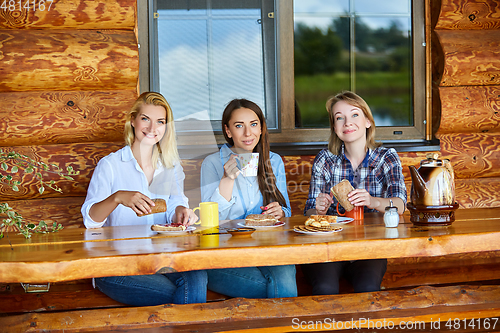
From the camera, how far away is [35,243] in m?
1.81

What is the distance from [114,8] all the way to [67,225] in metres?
1.47

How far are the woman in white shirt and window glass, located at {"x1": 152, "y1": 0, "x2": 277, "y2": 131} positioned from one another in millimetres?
728

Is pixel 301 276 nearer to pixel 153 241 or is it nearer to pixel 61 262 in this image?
pixel 153 241

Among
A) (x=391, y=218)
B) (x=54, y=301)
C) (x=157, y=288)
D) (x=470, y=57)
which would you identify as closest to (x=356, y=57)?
(x=470, y=57)

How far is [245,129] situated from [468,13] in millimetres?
2016

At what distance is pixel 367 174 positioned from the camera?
8.63ft

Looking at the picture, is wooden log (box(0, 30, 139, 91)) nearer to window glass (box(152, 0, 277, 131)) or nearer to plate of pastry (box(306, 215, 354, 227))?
window glass (box(152, 0, 277, 131))

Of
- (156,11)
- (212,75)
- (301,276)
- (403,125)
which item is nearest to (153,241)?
(301,276)

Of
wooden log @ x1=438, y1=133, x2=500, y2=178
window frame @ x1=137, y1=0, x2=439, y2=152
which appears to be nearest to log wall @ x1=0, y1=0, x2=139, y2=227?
window frame @ x1=137, y1=0, x2=439, y2=152

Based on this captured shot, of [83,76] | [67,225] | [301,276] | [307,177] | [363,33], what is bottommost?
[301,276]

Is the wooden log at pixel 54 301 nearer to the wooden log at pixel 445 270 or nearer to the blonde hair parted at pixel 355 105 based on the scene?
the blonde hair parted at pixel 355 105

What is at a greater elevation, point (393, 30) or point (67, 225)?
point (393, 30)

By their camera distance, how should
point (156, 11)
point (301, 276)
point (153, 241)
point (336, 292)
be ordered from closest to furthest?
point (153, 241) < point (336, 292) < point (301, 276) < point (156, 11)

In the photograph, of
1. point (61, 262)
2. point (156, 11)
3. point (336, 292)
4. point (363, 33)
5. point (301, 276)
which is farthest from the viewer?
point (363, 33)
